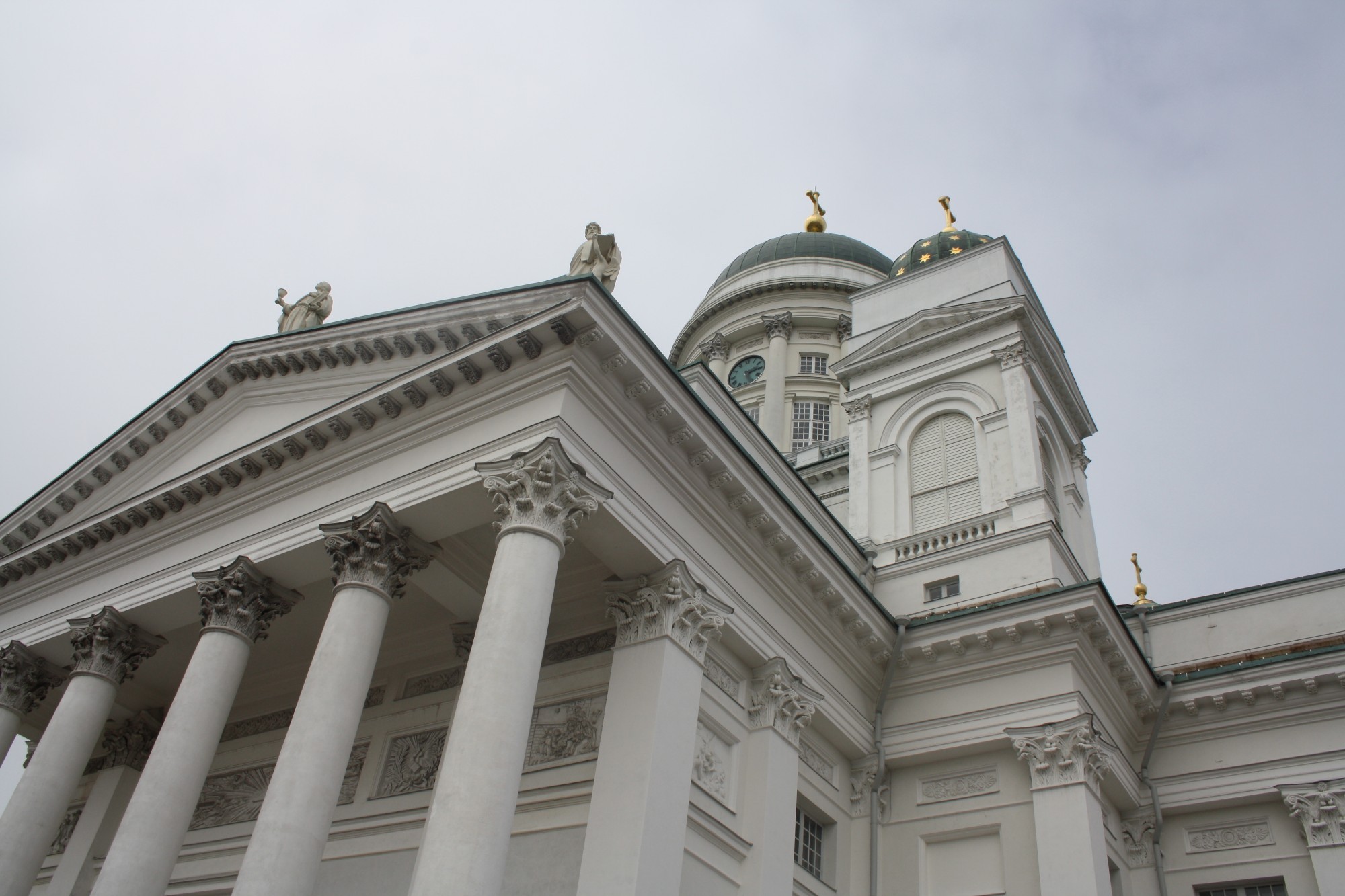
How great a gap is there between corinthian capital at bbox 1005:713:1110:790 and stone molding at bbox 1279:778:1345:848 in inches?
108

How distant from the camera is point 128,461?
16859 mm

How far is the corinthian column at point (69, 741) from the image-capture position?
12.9 m

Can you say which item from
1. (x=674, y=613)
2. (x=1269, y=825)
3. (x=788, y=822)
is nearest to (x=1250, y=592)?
(x=1269, y=825)

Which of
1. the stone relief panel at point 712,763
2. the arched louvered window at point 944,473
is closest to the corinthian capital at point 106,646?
the stone relief panel at point 712,763

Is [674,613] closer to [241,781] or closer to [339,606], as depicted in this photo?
[339,606]

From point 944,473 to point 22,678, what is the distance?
604 inches

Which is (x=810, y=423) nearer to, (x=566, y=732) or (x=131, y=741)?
(x=131, y=741)

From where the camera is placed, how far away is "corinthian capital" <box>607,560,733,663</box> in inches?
451

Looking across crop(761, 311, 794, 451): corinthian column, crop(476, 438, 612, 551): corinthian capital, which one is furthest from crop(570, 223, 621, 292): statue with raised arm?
crop(761, 311, 794, 451): corinthian column

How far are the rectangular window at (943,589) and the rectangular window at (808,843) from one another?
4482mm

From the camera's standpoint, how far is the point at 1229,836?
48.1ft

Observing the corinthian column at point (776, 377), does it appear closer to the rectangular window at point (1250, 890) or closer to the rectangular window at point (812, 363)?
the rectangular window at point (812, 363)

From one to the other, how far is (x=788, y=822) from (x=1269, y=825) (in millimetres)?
7101

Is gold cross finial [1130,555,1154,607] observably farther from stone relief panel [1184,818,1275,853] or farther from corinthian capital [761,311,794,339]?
corinthian capital [761,311,794,339]
